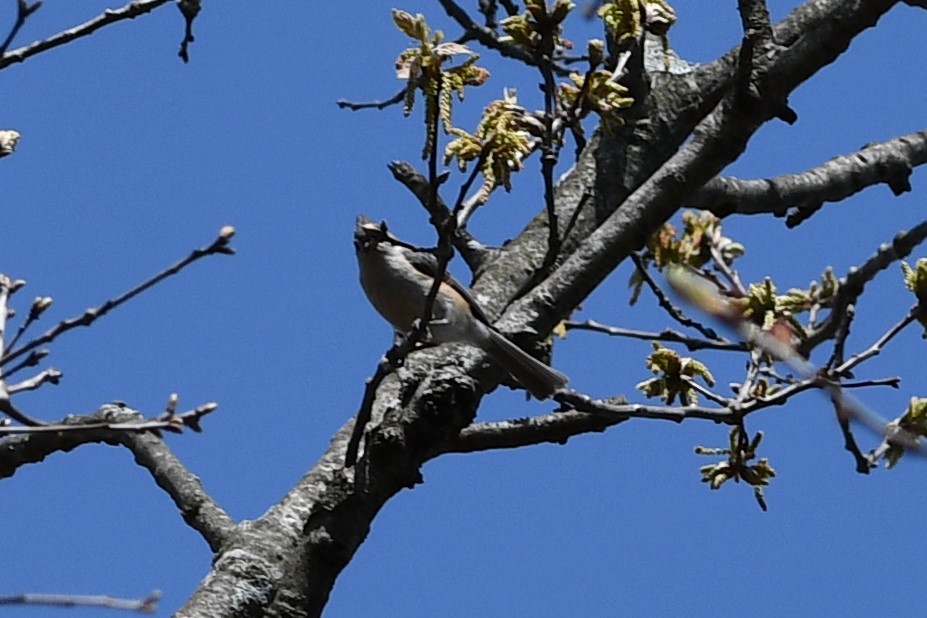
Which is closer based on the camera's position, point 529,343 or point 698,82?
point 529,343

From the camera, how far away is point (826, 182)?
4508 mm

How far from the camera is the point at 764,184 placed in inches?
177

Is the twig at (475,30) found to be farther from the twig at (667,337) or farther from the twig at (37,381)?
the twig at (37,381)

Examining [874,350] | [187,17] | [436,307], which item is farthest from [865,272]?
[436,307]

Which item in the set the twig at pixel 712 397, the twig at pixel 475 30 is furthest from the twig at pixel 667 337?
the twig at pixel 475 30

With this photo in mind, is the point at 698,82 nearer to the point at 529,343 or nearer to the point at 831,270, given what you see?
the point at 831,270

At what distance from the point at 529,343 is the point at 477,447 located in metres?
0.55

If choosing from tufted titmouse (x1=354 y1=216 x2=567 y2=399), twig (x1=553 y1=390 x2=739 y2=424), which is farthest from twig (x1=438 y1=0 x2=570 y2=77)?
twig (x1=553 y1=390 x2=739 y2=424)

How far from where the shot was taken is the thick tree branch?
14.5 feet

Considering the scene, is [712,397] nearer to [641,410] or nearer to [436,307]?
[641,410]

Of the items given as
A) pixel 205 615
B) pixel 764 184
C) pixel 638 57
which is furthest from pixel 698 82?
pixel 205 615

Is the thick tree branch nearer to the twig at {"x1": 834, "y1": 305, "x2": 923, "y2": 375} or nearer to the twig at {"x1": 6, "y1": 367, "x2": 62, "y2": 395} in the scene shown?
the twig at {"x1": 834, "y1": 305, "x2": 923, "y2": 375}

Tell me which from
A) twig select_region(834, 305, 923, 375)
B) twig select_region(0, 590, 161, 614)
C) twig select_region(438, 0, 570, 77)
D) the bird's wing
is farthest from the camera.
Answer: twig select_region(438, 0, 570, 77)

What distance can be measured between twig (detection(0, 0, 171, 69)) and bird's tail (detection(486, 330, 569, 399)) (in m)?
1.43
